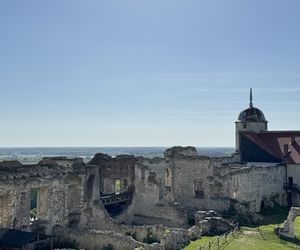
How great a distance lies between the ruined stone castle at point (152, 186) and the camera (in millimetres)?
30484

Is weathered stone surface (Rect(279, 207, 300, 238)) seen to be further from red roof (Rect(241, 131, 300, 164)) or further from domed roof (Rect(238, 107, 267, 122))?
domed roof (Rect(238, 107, 267, 122))

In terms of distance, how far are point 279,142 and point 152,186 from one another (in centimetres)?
1622

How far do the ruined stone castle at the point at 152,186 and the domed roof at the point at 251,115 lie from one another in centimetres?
11

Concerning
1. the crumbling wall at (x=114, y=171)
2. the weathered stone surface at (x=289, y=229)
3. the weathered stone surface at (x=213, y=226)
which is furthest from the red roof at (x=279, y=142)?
the weathered stone surface at (x=213, y=226)

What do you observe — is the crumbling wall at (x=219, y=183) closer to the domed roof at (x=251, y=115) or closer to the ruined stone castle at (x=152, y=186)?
the ruined stone castle at (x=152, y=186)

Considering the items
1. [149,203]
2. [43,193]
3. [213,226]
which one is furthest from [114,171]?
[213,226]

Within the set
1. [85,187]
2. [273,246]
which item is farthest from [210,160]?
[273,246]

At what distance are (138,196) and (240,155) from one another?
14.6 metres

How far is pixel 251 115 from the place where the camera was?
50562mm

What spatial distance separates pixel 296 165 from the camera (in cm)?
4388

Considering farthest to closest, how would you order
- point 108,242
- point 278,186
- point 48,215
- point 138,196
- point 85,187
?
point 278,186, point 138,196, point 85,187, point 48,215, point 108,242

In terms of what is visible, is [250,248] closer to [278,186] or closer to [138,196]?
[138,196]

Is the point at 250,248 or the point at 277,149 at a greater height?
the point at 277,149

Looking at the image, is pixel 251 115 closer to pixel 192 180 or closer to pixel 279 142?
pixel 279 142
